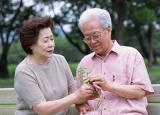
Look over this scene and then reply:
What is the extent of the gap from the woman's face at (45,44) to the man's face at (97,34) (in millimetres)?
305

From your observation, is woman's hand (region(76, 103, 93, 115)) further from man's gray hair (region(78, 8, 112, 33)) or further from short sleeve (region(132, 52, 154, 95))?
man's gray hair (region(78, 8, 112, 33))

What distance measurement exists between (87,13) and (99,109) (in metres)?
0.83

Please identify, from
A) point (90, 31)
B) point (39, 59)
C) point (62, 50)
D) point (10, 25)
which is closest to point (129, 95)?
point (90, 31)

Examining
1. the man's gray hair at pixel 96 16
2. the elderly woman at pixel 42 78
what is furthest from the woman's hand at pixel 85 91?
the man's gray hair at pixel 96 16

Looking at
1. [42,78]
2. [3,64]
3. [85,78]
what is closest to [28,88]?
[42,78]

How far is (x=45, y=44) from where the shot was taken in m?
3.32

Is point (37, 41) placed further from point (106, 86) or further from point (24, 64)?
point (106, 86)

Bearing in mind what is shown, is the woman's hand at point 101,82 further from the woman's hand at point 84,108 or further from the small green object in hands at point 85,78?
the woman's hand at point 84,108

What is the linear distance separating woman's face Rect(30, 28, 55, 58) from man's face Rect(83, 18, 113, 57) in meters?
0.31

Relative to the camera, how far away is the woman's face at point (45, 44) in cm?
331

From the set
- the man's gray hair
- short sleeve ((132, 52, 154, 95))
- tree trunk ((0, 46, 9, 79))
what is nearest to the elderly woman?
the man's gray hair

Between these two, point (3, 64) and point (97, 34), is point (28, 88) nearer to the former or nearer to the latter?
point (97, 34)

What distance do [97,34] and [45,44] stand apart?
0.44 m

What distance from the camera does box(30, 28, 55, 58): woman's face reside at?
10.9 feet
